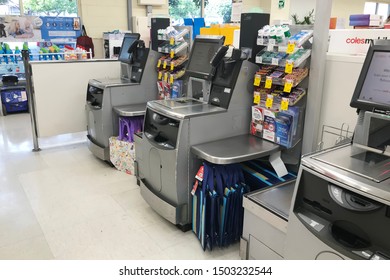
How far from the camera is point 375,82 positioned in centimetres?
146

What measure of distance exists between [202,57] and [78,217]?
1.74 metres

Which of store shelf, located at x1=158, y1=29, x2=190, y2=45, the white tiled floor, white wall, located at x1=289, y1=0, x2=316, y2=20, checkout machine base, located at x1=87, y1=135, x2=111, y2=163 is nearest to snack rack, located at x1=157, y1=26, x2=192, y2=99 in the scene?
store shelf, located at x1=158, y1=29, x2=190, y2=45

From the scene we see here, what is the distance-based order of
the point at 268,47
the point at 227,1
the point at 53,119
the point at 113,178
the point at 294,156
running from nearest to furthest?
1. the point at 268,47
2. the point at 294,156
3. the point at 113,178
4. the point at 53,119
5. the point at 227,1

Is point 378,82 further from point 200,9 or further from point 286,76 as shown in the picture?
point 200,9

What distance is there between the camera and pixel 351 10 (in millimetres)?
10289

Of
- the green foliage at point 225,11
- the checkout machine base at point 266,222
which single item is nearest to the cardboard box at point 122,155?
the checkout machine base at point 266,222

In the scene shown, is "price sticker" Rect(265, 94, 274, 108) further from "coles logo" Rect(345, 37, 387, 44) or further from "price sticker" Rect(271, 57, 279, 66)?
"coles logo" Rect(345, 37, 387, 44)

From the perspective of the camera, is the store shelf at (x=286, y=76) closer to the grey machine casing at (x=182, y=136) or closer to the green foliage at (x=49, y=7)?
the grey machine casing at (x=182, y=136)

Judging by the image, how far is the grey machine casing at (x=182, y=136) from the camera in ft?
7.85

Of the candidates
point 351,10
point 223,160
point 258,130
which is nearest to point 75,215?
point 223,160

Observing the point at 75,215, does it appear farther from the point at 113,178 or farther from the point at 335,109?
the point at 335,109

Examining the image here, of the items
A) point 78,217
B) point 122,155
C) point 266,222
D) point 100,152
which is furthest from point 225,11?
point 266,222

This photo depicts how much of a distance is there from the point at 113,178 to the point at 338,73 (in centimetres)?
249

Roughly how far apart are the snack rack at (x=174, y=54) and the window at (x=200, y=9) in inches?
192
